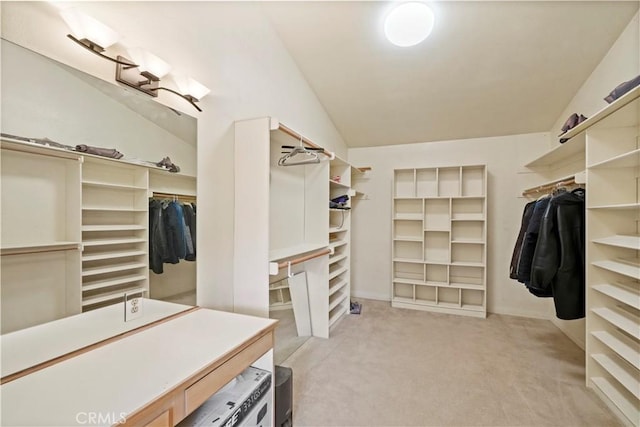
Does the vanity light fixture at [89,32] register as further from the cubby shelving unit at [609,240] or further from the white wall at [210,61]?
the cubby shelving unit at [609,240]

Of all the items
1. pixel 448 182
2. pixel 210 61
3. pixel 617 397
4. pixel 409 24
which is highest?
pixel 409 24

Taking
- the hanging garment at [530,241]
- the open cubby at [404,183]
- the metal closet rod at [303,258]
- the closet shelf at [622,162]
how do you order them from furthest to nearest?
the open cubby at [404,183]
the hanging garment at [530,241]
the metal closet rod at [303,258]
the closet shelf at [622,162]

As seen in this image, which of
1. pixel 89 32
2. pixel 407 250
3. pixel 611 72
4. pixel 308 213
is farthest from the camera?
pixel 407 250

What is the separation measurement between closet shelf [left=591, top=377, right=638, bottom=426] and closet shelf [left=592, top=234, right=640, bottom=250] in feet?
3.14

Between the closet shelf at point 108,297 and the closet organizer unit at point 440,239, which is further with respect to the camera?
the closet organizer unit at point 440,239

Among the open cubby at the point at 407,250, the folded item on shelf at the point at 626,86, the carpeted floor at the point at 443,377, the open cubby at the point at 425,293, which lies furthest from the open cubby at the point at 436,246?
the folded item on shelf at the point at 626,86

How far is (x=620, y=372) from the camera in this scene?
5.86 feet

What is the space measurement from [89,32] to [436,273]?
13.2ft

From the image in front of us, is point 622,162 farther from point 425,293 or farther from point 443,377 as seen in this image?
point 425,293

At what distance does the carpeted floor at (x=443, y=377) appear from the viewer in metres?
1.77

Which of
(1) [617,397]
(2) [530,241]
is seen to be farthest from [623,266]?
(1) [617,397]

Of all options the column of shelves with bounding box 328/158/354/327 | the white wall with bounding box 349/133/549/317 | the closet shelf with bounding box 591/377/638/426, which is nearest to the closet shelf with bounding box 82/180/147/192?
the column of shelves with bounding box 328/158/354/327

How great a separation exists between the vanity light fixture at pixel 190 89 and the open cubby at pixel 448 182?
3.13 meters

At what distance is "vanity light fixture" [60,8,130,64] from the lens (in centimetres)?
113
